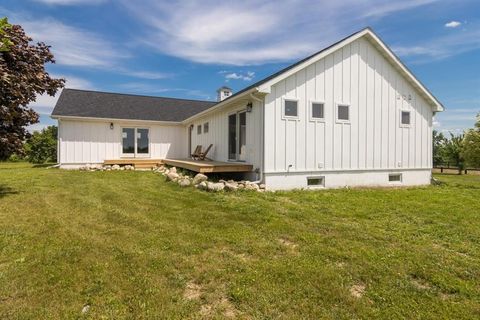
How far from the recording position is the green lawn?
2473 mm

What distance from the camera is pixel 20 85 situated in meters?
6.31

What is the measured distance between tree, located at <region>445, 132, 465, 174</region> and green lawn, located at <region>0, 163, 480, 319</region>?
21416 mm

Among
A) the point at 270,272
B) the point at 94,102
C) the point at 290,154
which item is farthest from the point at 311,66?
the point at 94,102

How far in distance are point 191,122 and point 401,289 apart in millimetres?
13896

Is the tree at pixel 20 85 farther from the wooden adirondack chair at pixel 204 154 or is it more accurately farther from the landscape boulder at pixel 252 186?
the wooden adirondack chair at pixel 204 154

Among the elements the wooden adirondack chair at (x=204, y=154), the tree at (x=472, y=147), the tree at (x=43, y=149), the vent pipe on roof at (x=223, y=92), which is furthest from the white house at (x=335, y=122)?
the tree at (x=43, y=149)

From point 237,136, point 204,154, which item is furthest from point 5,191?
point 204,154

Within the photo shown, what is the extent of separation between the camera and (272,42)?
506 inches

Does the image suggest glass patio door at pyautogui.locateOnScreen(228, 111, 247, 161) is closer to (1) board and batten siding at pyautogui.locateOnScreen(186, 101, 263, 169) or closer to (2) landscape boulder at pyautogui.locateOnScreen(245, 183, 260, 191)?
(1) board and batten siding at pyautogui.locateOnScreen(186, 101, 263, 169)

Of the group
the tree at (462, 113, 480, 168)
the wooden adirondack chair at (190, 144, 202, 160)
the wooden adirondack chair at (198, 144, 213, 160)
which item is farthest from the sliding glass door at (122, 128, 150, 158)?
the tree at (462, 113, 480, 168)

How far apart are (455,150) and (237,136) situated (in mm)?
22504

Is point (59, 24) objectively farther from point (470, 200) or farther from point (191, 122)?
point (470, 200)

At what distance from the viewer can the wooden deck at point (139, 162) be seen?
14.9m

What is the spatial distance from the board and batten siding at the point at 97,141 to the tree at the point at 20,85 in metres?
8.34
